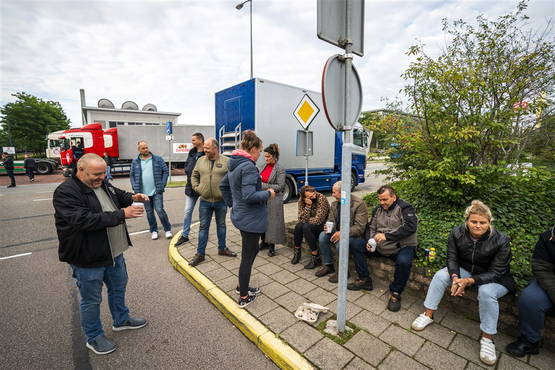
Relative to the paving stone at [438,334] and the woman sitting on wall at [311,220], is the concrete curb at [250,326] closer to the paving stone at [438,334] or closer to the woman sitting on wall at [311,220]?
the paving stone at [438,334]

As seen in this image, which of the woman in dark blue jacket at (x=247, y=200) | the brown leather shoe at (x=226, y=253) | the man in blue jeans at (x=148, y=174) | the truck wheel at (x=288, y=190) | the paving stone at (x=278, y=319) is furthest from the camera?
the truck wheel at (x=288, y=190)

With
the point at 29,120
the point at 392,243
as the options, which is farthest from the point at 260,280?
the point at 29,120

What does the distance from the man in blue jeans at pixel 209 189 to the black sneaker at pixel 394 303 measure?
2.51 meters

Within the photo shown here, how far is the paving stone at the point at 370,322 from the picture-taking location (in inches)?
99.5

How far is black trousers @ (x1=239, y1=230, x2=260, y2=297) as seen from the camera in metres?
→ 2.80

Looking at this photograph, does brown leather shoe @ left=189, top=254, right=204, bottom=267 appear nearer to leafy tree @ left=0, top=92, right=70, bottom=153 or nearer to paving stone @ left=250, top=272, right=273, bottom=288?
paving stone @ left=250, top=272, right=273, bottom=288

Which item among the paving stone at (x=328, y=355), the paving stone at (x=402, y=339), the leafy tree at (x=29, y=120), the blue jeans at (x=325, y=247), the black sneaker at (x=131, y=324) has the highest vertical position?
the leafy tree at (x=29, y=120)

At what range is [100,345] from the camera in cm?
238

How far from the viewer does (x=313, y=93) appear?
7.56 metres

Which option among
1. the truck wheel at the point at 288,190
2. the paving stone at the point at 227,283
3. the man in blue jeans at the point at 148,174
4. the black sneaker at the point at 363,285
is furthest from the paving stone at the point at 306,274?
the truck wheel at the point at 288,190

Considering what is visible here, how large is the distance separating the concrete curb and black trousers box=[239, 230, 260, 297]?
0.79 feet

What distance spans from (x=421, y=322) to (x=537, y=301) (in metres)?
0.90

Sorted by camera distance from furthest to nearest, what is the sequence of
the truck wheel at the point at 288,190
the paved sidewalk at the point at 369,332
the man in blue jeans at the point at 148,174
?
1. the truck wheel at the point at 288,190
2. the man in blue jeans at the point at 148,174
3. the paved sidewalk at the point at 369,332

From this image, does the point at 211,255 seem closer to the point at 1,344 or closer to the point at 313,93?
the point at 1,344
